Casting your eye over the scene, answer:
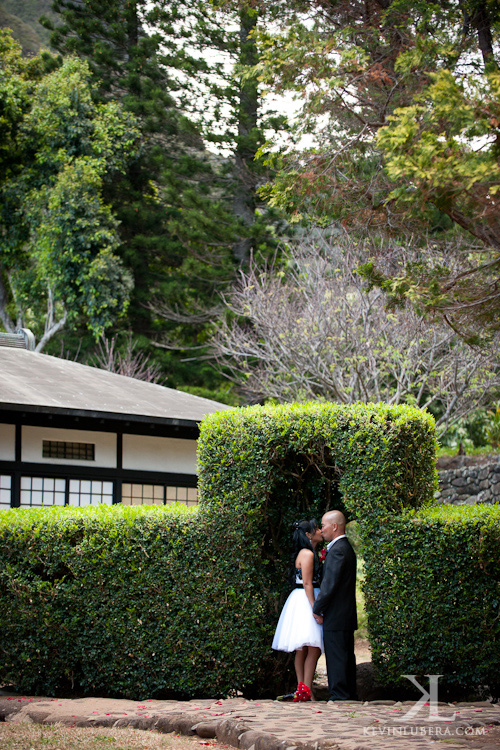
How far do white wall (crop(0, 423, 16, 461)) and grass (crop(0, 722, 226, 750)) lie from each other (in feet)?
21.3

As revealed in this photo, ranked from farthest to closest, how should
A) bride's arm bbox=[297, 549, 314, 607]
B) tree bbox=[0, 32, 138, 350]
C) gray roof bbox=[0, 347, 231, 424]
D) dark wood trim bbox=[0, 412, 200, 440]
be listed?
tree bbox=[0, 32, 138, 350] → gray roof bbox=[0, 347, 231, 424] → dark wood trim bbox=[0, 412, 200, 440] → bride's arm bbox=[297, 549, 314, 607]

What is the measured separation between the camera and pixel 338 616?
7996 mm

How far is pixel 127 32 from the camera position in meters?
32.0

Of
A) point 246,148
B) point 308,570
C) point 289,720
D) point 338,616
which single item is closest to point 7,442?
point 308,570

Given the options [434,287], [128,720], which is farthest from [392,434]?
[128,720]

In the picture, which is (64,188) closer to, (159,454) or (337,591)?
(159,454)

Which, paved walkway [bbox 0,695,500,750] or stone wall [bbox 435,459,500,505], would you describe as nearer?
paved walkway [bbox 0,695,500,750]

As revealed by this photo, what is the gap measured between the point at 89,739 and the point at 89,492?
7598 mm

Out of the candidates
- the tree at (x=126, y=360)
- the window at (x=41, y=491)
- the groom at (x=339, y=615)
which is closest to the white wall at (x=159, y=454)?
the window at (x=41, y=491)

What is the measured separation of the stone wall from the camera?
18469 mm

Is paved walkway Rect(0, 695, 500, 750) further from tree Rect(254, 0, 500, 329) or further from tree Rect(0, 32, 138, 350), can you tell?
tree Rect(0, 32, 138, 350)

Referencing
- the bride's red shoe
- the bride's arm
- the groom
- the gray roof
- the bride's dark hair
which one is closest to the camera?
the groom

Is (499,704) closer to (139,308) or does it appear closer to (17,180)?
(139,308)

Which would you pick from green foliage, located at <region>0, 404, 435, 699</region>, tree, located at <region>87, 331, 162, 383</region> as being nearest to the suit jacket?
green foliage, located at <region>0, 404, 435, 699</region>
